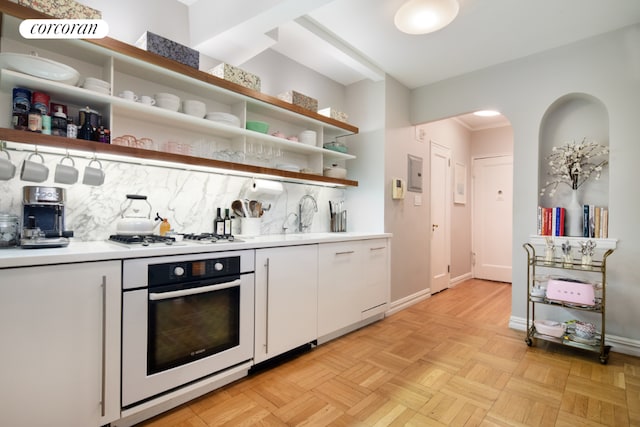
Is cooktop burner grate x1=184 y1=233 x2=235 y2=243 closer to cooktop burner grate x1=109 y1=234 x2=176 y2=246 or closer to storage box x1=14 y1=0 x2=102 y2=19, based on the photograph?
cooktop burner grate x1=109 y1=234 x2=176 y2=246

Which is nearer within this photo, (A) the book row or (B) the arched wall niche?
(A) the book row

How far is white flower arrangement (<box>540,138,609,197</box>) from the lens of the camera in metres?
2.72

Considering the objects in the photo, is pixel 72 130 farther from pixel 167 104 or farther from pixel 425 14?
pixel 425 14

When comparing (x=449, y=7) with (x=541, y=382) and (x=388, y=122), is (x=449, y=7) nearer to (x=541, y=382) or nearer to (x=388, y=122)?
(x=388, y=122)

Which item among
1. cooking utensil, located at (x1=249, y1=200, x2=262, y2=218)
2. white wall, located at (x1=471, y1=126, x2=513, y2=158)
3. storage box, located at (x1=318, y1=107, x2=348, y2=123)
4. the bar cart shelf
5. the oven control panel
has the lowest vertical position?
the bar cart shelf

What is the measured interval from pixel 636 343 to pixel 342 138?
10.6ft

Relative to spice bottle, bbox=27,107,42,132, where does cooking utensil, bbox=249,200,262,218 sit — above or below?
below

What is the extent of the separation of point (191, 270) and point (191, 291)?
11 centimetres

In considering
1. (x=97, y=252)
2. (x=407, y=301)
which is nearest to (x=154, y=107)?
(x=97, y=252)

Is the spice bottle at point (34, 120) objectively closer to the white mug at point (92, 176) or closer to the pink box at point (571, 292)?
the white mug at point (92, 176)

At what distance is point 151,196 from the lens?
2.16m

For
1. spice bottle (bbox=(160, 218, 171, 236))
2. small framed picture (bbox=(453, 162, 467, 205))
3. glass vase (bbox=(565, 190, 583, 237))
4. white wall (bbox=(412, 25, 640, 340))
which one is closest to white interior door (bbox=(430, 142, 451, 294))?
small framed picture (bbox=(453, 162, 467, 205))

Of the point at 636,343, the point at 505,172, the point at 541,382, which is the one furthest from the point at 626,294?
the point at 505,172

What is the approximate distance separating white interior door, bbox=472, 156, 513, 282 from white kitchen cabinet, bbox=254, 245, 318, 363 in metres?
4.05
